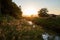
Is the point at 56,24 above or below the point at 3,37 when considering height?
above

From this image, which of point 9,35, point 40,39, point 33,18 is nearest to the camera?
point 9,35

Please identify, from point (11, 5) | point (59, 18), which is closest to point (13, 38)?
point (11, 5)

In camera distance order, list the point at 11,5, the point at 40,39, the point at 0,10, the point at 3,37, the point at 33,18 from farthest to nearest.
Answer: the point at 33,18 < the point at 11,5 < the point at 0,10 < the point at 40,39 < the point at 3,37

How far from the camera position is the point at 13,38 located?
4133 mm

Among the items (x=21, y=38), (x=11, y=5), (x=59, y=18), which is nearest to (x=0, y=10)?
(x=11, y=5)

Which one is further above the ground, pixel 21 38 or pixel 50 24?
pixel 50 24

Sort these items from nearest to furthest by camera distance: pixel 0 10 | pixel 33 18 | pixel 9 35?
pixel 9 35, pixel 0 10, pixel 33 18

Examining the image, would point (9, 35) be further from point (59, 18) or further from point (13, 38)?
point (59, 18)

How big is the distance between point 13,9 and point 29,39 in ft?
Answer: 18.6

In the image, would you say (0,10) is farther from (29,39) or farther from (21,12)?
(29,39)

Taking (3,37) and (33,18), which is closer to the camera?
(3,37)

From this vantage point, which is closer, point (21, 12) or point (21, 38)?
point (21, 38)

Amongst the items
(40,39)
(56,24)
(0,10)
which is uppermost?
(0,10)

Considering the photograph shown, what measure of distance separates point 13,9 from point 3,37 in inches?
239
